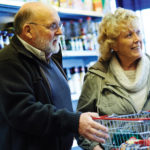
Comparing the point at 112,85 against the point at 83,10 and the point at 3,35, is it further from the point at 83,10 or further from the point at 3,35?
the point at 83,10

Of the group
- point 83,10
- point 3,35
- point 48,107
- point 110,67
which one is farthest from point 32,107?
point 83,10

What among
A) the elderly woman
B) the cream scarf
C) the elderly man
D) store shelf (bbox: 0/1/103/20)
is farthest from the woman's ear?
store shelf (bbox: 0/1/103/20)

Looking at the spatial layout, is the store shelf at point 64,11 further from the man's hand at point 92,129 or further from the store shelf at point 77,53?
the man's hand at point 92,129

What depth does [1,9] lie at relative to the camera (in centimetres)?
280

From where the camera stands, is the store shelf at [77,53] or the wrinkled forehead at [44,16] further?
the store shelf at [77,53]

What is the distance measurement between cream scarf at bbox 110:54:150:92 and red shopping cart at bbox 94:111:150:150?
1.96 feet

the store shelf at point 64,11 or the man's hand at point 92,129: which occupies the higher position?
the store shelf at point 64,11

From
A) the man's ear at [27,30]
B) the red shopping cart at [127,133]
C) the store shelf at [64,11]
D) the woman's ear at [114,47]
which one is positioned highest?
the store shelf at [64,11]

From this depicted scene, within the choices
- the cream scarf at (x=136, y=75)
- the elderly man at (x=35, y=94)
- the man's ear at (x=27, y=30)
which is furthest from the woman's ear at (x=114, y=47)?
the man's ear at (x=27, y=30)

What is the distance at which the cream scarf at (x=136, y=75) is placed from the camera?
77.5 inches

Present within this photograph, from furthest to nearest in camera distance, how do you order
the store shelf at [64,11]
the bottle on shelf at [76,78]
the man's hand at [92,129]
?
1. the bottle on shelf at [76,78]
2. the store shelf at [64,11]
3. the man's hand at [92,129]

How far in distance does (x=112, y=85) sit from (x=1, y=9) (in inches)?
57.9

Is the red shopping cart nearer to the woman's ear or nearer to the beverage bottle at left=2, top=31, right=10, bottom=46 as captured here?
Answer: the woman's ear

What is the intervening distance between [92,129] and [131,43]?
0.99 meters
